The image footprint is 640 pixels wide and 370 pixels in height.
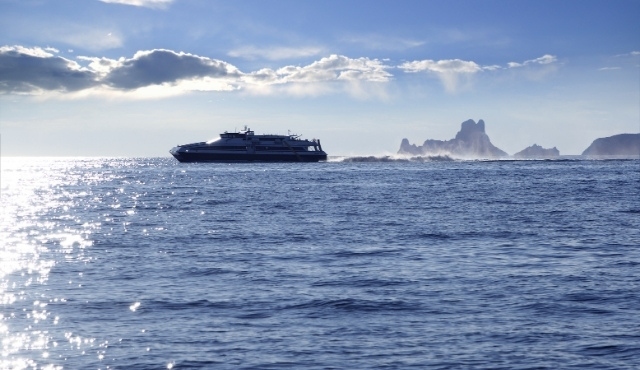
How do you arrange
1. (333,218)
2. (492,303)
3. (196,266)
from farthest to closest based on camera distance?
1. (333,218)
2. (196,266)
3. (492,303)

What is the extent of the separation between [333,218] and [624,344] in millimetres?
36968

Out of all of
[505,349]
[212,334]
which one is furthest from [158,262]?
[505,349]

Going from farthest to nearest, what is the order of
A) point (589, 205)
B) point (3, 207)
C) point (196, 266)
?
point (3, 207) → point (589, 205) → point (196, 266)

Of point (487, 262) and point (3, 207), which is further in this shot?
point (3, 207)

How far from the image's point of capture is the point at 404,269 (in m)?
29.3

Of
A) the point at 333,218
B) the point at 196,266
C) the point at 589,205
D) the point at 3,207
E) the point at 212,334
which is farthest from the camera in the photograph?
the point at 3,207

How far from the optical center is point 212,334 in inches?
748

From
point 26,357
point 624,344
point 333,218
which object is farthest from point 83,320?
point 333,218

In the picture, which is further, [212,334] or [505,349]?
[212,334]

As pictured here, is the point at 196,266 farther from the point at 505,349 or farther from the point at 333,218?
the point at 333,218

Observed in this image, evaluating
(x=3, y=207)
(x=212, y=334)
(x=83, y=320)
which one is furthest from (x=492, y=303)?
(x=3, y=207)

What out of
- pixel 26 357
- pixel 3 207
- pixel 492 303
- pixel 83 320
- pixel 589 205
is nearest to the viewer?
pixel 26 357

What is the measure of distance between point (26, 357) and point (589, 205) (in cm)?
5816

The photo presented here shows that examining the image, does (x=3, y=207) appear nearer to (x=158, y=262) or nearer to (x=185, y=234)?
(x=185, y=234)
